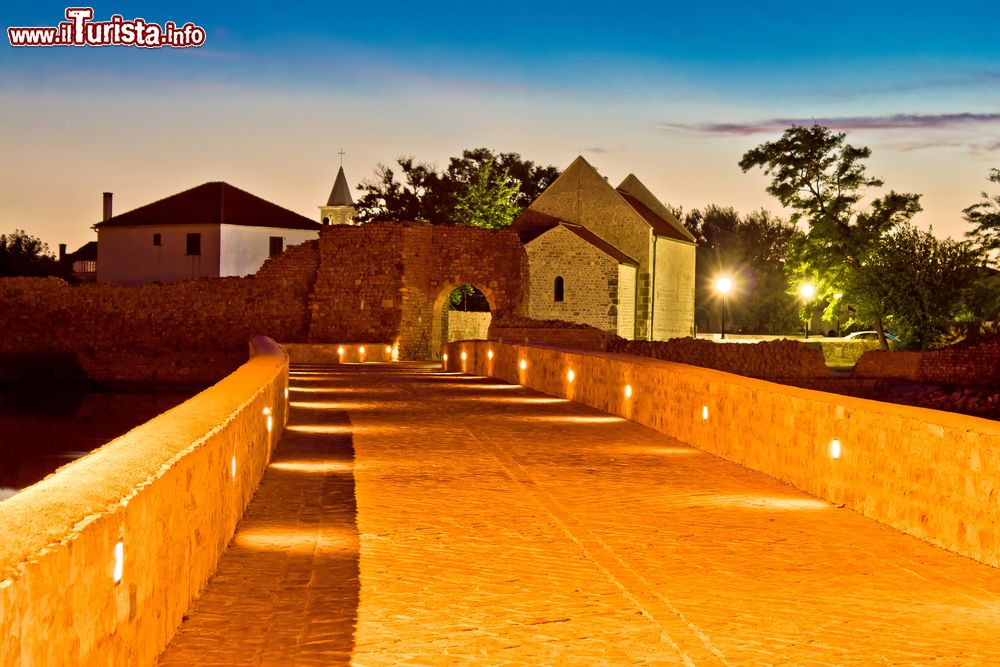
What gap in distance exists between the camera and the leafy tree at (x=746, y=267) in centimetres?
9750

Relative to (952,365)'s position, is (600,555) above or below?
below

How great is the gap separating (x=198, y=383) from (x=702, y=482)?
4477 cm

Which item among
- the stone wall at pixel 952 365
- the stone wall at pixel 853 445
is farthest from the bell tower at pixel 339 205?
the stone wall at pixel 853 445

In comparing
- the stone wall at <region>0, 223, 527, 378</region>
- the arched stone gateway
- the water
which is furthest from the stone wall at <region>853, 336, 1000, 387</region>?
the water

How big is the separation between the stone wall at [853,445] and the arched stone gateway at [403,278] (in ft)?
110

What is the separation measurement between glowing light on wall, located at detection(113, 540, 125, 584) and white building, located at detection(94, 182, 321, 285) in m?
75.0

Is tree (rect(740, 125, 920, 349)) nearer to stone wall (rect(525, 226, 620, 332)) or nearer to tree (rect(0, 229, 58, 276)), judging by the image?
stone wall (rect(525, 226, 620, 332))

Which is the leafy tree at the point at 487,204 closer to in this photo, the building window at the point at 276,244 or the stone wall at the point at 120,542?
the building window at the point at 276,244

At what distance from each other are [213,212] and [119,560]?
76931 mm

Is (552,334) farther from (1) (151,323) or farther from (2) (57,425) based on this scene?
(1) (151,323)

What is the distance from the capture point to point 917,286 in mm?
57625

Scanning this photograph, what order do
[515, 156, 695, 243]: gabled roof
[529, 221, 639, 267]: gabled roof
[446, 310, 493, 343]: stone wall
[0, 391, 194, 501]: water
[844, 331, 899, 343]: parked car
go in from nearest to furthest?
[0, 391, 194, 501]: water < [446, 310, 493, 343]: stone wall < [529, 221, 639, 267]: gabled roof < [844, 331, 899, 343]: parked car < [515, 156, 695, 243]: gabled roof

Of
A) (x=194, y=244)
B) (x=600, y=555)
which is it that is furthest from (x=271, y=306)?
(x=600, y=555)

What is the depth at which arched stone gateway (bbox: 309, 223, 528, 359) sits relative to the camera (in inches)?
2062
